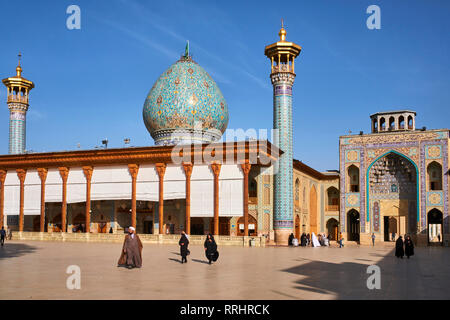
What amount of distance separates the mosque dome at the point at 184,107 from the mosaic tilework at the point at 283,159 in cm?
538

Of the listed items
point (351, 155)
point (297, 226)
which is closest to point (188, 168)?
point (297, 226)

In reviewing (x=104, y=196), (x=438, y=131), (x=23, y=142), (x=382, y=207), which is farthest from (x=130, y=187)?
(x=438, y=131)

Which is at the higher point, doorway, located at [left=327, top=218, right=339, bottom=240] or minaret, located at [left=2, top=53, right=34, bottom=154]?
minaret, located at [left=2, top=53, right=34, bottom=154]

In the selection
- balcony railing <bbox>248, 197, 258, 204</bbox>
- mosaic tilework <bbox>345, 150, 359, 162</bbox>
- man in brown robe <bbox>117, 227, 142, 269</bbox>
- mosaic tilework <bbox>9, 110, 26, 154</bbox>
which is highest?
mosaic tilework <bbox>9, 110, 26, 154</bbox>

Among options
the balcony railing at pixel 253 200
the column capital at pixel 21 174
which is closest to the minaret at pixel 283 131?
the balcony railing at pixel 253 200

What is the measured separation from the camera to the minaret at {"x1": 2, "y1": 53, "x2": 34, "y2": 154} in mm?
41250

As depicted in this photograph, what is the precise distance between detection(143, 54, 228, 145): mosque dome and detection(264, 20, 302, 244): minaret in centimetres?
531

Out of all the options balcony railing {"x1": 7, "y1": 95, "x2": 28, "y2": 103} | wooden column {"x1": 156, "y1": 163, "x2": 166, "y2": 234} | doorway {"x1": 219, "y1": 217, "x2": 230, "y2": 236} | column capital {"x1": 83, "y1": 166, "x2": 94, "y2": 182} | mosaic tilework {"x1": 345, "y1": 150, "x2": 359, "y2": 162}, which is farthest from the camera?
balcony railing {"x1": 7, "y1": 95, "x2": 28, "y2": 103}

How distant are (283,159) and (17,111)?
23351mm

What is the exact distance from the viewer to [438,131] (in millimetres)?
35031

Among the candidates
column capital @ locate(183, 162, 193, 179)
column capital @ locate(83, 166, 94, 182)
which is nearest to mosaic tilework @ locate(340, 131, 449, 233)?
column capital @ locate(183, 162, 193, 179)

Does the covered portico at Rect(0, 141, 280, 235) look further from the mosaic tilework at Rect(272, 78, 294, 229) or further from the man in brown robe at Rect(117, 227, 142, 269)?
the man in brown robe at Rect(117, 227, 142, 269)
